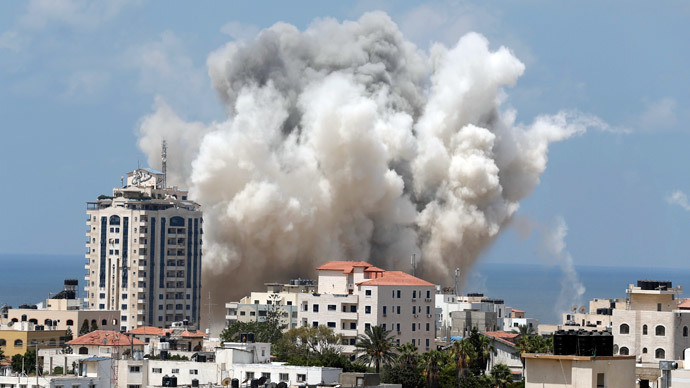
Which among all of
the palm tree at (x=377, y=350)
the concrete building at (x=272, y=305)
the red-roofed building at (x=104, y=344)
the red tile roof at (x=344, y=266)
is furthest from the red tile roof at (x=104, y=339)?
the concrete building at (x=272, y=305)

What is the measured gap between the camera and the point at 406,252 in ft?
352

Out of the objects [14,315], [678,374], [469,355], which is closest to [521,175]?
[14,315]

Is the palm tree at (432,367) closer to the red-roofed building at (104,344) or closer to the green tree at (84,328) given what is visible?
the red-roofed building at (104,344)

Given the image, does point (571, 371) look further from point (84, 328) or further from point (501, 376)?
point (84, 328)

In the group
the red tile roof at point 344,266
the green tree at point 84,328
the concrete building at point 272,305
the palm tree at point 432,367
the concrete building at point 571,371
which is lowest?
the concrete building at point 571,371

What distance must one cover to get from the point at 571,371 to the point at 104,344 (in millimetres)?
40771

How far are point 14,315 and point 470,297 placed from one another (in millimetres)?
27345

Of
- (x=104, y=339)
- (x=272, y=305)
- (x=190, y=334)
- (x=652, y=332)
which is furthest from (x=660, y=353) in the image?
(x=272, y=305)

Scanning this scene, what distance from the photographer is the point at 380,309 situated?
7344 centimetres

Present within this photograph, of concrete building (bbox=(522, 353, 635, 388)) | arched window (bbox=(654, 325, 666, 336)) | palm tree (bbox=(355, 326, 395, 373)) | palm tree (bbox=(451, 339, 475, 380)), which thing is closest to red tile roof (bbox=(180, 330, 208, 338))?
palm tree (bbox=(355, 326, 395, 373))

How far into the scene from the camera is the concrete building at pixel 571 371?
23.0 meters

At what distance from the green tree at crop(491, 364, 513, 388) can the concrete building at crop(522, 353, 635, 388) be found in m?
32.0

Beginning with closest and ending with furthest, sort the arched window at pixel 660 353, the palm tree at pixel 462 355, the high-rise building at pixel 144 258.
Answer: the arched window at pixel 660 353
the palm tree at pixel 462 355
the high-rise building at pixel 144 258

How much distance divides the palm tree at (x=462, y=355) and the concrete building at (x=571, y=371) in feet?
111
